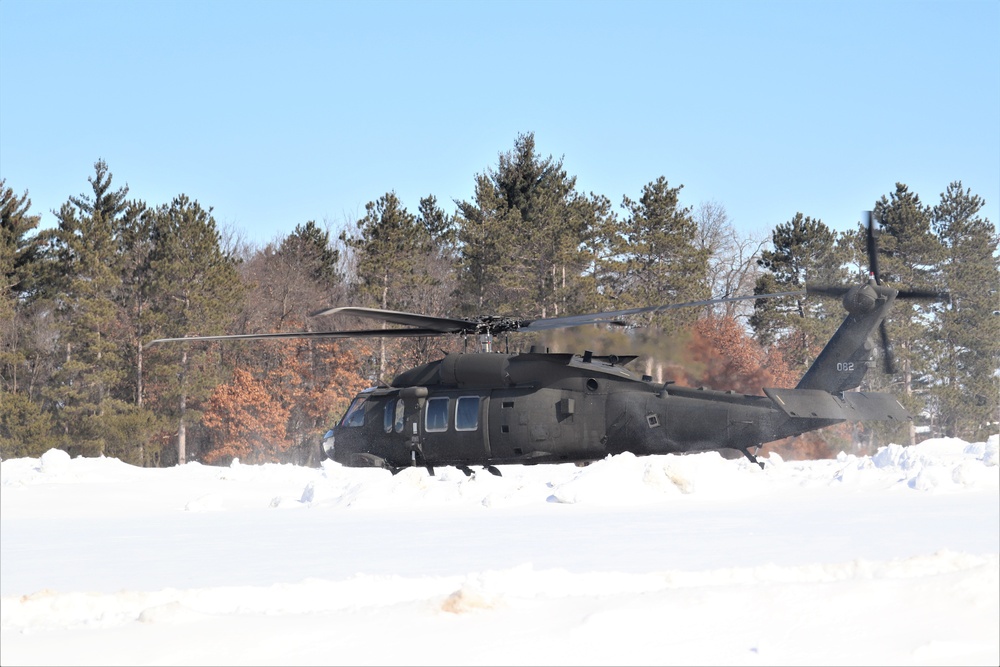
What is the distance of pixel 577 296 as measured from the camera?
45.9m

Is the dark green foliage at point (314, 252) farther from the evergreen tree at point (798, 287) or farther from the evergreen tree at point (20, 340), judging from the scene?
the evergreen tree at point (798, 287)

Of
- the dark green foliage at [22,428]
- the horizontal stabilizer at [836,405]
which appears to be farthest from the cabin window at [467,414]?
the dark green foliage at [22,428]

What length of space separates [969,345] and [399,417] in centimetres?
4203

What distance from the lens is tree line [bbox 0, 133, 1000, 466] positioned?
45.2 meters

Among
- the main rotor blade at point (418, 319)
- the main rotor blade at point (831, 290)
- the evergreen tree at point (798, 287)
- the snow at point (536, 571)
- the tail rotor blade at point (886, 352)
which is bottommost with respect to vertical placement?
the snow at point (536, 571)

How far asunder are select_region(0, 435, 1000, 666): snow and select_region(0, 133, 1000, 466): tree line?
1077 inches

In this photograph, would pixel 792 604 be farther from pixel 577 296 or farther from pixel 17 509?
pixel 577 296

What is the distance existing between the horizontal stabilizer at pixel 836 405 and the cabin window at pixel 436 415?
5294mm

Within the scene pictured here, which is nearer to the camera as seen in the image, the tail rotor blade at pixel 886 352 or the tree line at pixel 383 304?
the tail rotor blade at pixel 886 352

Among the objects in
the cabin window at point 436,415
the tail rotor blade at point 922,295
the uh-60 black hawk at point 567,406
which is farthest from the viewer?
the tail rotor blade at point 922,295

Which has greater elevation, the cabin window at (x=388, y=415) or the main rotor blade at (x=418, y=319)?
the main rotor blade at (x=418, y=319)

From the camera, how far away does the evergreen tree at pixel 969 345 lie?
51.5m

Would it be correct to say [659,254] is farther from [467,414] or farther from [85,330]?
[467,414]

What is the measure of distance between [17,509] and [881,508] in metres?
10.8
